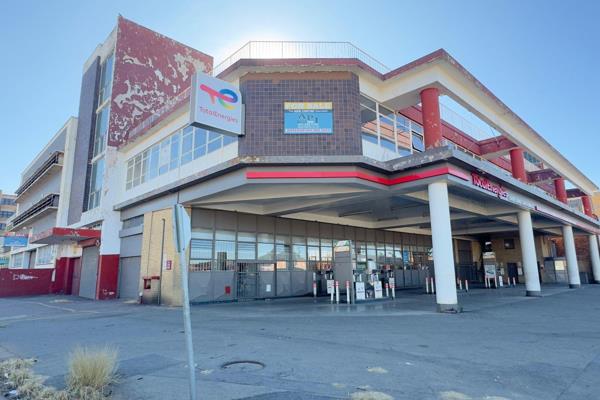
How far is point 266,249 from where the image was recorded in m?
22.2

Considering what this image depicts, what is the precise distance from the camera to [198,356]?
7316mm

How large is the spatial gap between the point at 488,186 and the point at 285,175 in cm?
962

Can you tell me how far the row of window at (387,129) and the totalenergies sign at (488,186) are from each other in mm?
3509

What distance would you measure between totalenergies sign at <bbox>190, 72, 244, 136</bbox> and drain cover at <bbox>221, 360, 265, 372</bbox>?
9.58 meters

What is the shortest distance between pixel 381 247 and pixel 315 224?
7783mm

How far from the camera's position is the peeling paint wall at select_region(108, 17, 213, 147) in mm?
26250

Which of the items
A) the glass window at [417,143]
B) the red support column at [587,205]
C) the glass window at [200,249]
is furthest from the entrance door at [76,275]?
the red support column at [587,205]

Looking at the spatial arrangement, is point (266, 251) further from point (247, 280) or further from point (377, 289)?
point (377, 289)

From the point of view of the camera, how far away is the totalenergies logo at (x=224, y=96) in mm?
14539

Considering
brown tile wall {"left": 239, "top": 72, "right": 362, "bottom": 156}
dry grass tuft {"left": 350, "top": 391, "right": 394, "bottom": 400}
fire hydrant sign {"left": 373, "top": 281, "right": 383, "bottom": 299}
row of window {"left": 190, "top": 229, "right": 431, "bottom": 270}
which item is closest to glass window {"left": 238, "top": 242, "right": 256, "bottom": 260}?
row of window {"left": 190, "top": 229, "right": 431, "bottom": 270}

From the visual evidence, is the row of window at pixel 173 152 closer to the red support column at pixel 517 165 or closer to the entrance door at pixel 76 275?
the entrance door at pixel 76 275

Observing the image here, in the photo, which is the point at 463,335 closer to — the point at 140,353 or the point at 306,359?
the point at 306,359

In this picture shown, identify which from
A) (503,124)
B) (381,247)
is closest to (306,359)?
(503,124)

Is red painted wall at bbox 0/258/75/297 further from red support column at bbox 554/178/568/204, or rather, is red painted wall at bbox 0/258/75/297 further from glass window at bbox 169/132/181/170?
red support column at bbox 554/178/568/204
